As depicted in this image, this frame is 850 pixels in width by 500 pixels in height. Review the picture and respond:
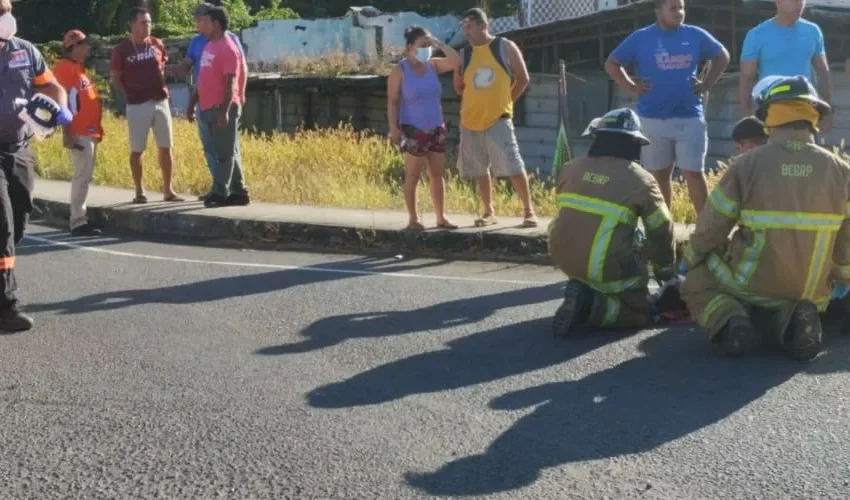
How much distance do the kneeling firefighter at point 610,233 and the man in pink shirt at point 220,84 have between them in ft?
17.1

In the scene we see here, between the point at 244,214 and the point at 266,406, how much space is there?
5.79m

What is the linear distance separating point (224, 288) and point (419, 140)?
216 cm

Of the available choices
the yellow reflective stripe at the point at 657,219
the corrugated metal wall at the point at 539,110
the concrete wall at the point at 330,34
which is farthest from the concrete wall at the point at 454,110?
the yellow reflective stripe at the point at 657,219

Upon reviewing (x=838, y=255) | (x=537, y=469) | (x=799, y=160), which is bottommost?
(x=537, y=469)

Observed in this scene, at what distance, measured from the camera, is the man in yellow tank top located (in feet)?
31.6

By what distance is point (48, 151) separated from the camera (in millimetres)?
17656

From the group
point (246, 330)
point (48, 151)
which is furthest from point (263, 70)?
point (246, 330)

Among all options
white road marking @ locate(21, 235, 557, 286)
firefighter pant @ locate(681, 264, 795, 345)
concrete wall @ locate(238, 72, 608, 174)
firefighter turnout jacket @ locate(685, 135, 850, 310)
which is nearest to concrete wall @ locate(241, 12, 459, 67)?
concrete wall @ locate(238, 72, 608, 174)

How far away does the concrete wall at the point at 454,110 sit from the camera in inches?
858

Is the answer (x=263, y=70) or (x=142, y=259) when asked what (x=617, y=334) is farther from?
(x=263, y=70)

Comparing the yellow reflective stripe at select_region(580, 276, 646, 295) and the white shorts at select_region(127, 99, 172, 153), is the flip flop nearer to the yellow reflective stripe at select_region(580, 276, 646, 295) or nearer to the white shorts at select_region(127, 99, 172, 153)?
the yellow reflective stripe at select_region(580, 276, 646, 295)

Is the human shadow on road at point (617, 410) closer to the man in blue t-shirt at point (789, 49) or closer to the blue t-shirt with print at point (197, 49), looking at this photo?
the man in blue t-shirt at point (789, 49)

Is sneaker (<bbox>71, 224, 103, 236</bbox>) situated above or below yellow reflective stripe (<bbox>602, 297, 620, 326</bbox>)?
below

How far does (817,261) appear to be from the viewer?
6188mm
